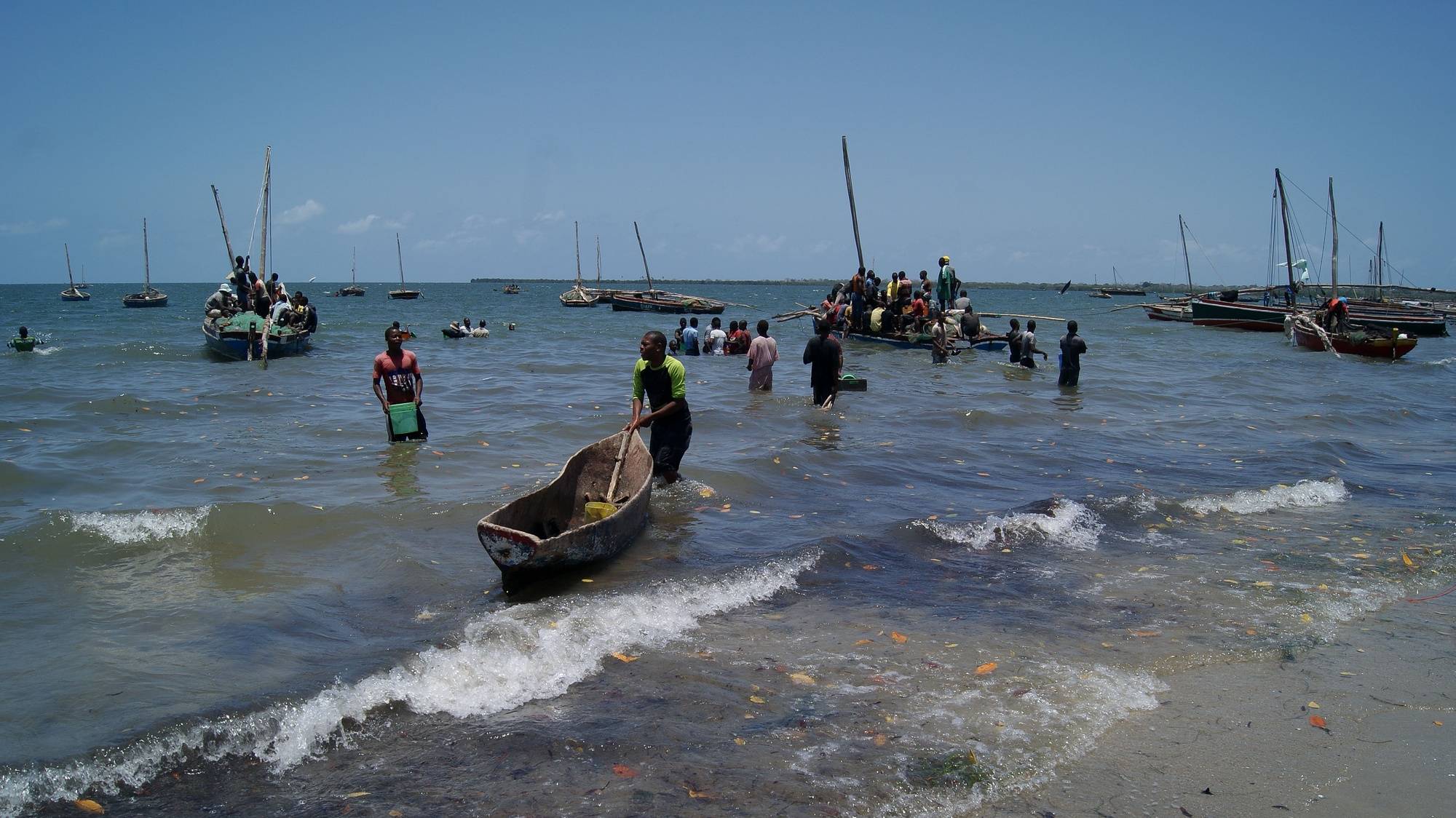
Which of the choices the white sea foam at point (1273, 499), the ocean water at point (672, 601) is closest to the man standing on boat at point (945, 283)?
the ocean water at point (672, 601)

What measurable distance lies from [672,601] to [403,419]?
7.31m

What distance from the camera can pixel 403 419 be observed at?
1241 cm

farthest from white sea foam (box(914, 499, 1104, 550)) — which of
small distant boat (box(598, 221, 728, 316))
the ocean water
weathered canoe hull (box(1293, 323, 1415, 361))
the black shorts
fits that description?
small distant boat (box(598, 221, 728, 316))

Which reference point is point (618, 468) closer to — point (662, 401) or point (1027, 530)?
point (662, 401)

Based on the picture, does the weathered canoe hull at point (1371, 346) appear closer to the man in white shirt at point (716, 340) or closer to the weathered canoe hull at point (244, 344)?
the man in white shirt at point (716, 340)

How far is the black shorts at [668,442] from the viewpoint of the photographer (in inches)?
366

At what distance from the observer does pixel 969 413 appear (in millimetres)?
16328

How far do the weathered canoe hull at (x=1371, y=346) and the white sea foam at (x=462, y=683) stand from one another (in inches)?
1184

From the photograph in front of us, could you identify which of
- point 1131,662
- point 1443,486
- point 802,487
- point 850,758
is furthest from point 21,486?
point 1443,486

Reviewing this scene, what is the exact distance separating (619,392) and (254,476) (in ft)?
33.4

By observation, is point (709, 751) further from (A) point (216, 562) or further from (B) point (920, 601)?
(A) point (216, 562)

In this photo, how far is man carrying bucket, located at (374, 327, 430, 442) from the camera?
38.4ft

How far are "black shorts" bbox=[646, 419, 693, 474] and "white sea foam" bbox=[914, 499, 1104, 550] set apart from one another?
99.0 inches

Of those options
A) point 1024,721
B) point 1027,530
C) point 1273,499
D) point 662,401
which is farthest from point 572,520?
point 1273,499
